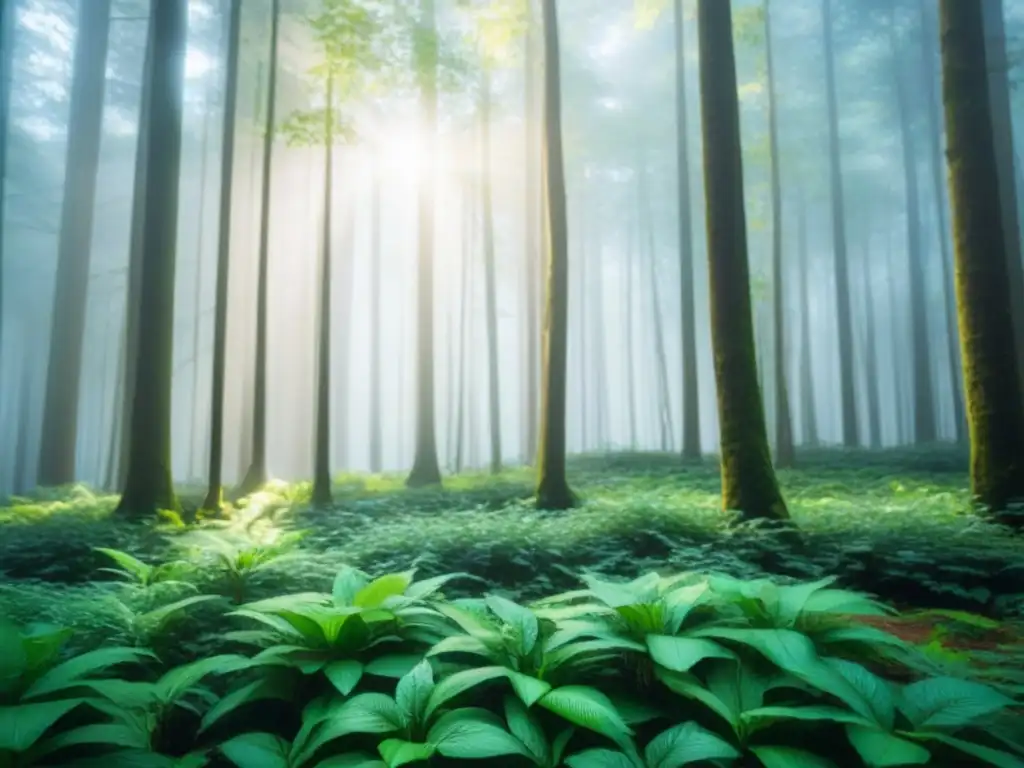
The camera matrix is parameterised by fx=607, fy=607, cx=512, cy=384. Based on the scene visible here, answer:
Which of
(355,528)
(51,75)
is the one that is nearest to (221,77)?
(51,75)

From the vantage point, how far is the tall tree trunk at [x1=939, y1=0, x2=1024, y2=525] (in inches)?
268

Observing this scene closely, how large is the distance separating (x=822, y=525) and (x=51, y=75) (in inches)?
1124

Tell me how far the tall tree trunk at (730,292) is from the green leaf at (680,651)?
197 inches

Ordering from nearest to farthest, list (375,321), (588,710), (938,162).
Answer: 1. (588,710)
2. (938,162)
3. (375,321)

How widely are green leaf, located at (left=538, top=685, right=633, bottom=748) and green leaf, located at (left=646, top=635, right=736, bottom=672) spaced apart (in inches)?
11.6

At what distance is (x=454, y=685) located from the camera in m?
2.38

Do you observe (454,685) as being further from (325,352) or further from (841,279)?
(841,279)

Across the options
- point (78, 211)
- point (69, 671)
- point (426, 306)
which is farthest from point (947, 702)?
point (78, 211)

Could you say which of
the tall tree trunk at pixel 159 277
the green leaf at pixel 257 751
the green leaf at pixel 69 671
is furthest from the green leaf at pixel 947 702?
the tall tree trunk at pixel 159 277

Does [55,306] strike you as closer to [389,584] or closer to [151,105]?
[151,105]

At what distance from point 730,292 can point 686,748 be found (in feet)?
20.9

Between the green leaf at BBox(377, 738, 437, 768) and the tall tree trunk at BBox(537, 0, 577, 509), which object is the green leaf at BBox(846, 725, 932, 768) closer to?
the green leaf at BBox(377, 738, 437, 768)

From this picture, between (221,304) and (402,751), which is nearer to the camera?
(402,751)

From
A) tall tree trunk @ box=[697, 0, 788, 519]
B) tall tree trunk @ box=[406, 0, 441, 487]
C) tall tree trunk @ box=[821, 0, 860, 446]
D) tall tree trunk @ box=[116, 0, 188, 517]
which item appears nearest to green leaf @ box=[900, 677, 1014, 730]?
tall tree trunk @ box=[697, 0, 788, 519]
